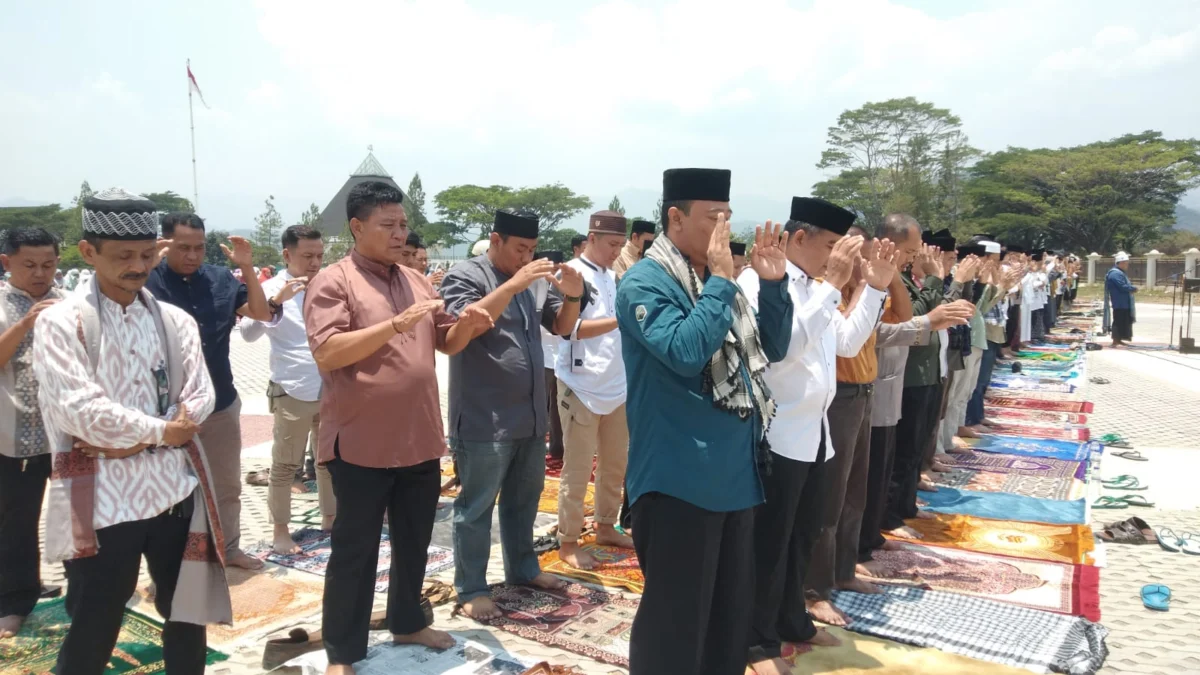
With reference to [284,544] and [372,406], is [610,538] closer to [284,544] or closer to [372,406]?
[284,544]

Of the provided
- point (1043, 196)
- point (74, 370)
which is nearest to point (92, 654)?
point (74, 370)

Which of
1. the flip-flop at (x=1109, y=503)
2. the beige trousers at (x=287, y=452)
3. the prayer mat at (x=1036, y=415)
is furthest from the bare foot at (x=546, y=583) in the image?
the prayer mat at (x=1036, y=415)

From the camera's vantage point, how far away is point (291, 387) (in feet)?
17.6

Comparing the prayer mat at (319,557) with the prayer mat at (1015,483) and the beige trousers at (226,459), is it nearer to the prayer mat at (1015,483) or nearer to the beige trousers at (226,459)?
the beige trousers at (226,459)

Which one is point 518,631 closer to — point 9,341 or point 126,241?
point 126,241

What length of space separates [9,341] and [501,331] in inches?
89.2

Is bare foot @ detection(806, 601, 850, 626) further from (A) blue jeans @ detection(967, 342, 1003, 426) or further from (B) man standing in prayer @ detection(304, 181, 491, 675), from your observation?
(A) blue jeans @ detection(967, 342, 1003, 426)

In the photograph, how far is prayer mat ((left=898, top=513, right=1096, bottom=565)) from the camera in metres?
5.34

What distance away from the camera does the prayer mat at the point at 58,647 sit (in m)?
3.62

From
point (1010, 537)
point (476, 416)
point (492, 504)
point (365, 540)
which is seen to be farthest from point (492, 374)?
point (1010, 537)

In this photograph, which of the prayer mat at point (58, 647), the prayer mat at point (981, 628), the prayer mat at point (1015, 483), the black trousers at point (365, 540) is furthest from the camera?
the prayer mat at point (1015, 483)

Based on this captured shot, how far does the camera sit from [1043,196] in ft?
169

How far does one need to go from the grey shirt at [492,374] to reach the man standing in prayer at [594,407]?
62 cm

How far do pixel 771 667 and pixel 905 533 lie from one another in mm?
2606
